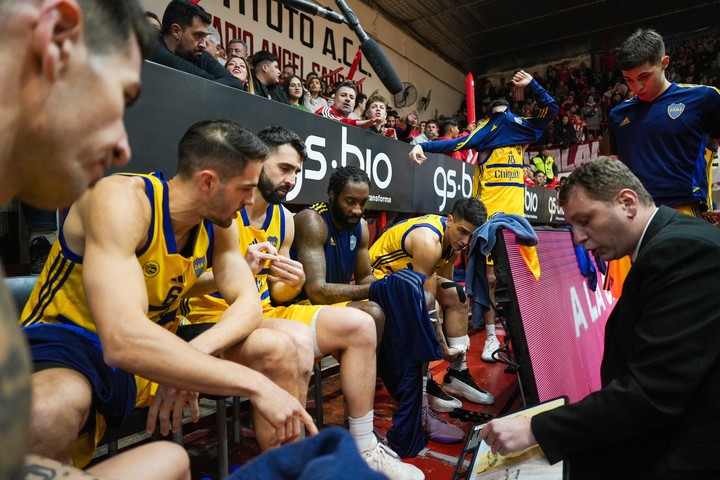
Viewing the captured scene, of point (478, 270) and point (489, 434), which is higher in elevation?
point (478, 270)

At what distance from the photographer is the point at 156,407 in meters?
1.29

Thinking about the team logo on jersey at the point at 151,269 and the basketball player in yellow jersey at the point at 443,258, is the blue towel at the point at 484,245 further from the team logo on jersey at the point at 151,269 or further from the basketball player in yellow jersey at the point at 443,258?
the team logo on jersey at the point at 151,269

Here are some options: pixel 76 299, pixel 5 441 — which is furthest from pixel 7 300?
pixel 76 299

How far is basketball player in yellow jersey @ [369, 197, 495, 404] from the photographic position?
300 cm

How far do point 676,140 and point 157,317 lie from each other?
2.84 metres

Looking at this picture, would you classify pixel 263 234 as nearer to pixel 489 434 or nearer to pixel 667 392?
pixel 489 434

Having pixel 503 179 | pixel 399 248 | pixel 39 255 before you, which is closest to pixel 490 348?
pixel 399 248

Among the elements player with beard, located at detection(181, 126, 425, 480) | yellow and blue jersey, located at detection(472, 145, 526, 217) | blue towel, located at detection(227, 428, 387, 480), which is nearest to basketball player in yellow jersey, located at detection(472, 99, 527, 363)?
yellow and blue jersey, located at detection(472, 145, 526, 217)

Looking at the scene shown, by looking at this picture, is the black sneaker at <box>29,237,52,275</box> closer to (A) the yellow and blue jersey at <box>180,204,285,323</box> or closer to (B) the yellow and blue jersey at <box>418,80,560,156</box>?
(A) the yellow and blue jersey at <box>180,204,285,323</box>

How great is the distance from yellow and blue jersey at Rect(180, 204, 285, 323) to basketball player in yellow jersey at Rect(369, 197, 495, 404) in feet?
3.31

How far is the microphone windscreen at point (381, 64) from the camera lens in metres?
1.53

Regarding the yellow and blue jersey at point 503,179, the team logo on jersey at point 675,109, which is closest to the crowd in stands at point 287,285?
the yellow and blue jersey at point 503,179

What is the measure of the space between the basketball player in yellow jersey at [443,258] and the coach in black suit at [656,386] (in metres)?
1.59

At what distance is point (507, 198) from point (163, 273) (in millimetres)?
4164
